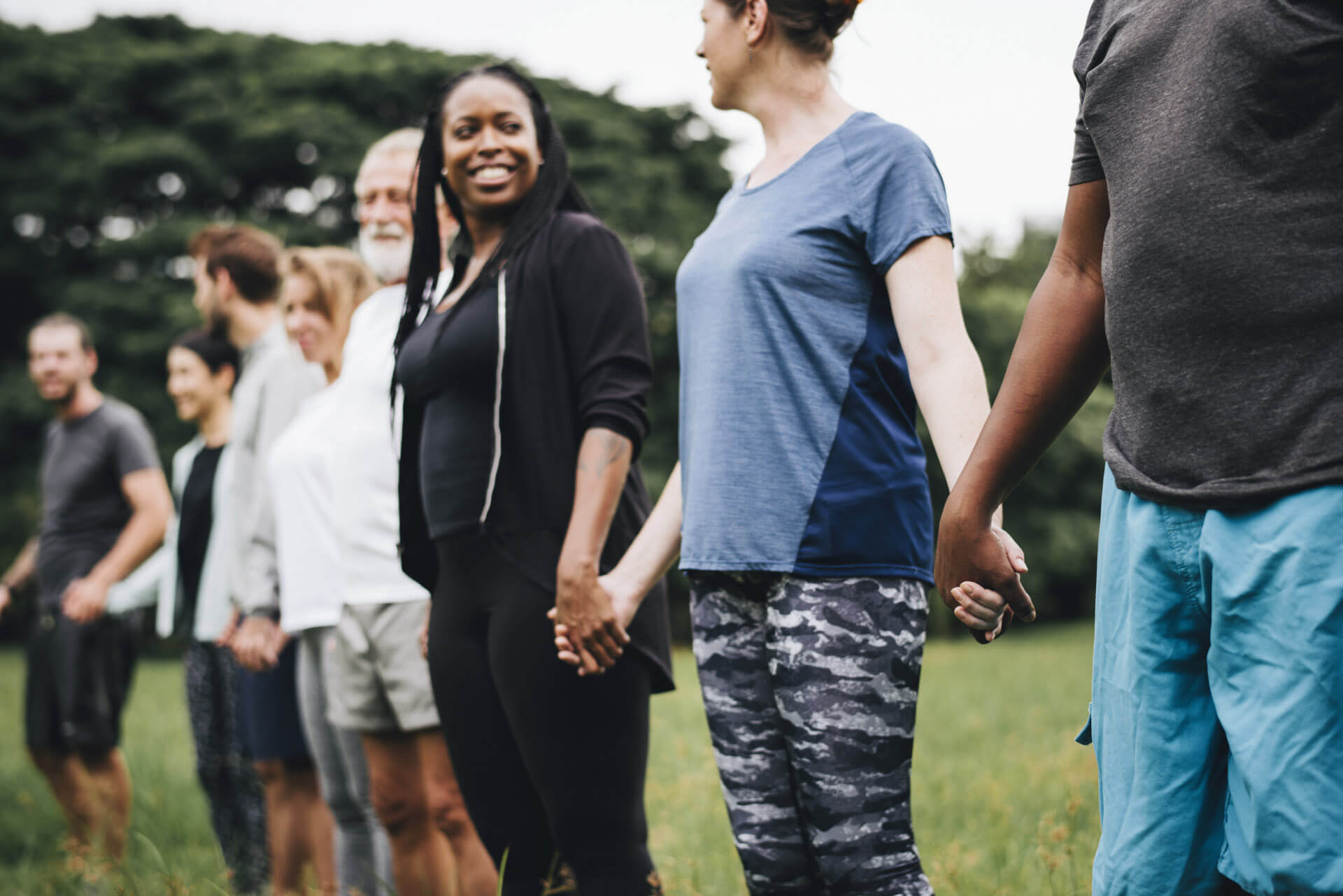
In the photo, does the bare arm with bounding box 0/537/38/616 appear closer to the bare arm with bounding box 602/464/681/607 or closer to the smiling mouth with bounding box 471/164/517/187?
the smiling mouth with bounding box 471/164/517/187

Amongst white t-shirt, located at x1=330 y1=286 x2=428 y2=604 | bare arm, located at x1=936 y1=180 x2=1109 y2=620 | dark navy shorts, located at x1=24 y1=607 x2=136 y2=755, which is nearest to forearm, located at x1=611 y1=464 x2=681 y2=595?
bare arm, located at x1=936 y1=180 x2=1109 y2=620

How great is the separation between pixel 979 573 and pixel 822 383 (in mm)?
471

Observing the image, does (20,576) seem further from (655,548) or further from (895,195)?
(895,195)

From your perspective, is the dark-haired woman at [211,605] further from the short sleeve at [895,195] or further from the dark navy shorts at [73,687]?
the short sleeve at [895,195]

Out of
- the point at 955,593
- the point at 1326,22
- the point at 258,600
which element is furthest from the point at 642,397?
the point at 258,600

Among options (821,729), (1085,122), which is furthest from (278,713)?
(1085,122)

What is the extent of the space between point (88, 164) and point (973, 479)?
77.5 feet

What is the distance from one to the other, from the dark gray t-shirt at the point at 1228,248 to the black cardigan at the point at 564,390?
4.01 ft

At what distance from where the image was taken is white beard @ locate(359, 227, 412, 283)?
3.65 m

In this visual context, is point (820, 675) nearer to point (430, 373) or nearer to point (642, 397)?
point (642, 397)

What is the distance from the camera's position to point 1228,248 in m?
1.36

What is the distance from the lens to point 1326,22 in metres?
1.31

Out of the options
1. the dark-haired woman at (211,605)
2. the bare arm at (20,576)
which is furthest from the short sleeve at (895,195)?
the bare arm at (20,576)

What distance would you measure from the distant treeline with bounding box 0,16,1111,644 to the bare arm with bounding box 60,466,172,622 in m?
15.3
